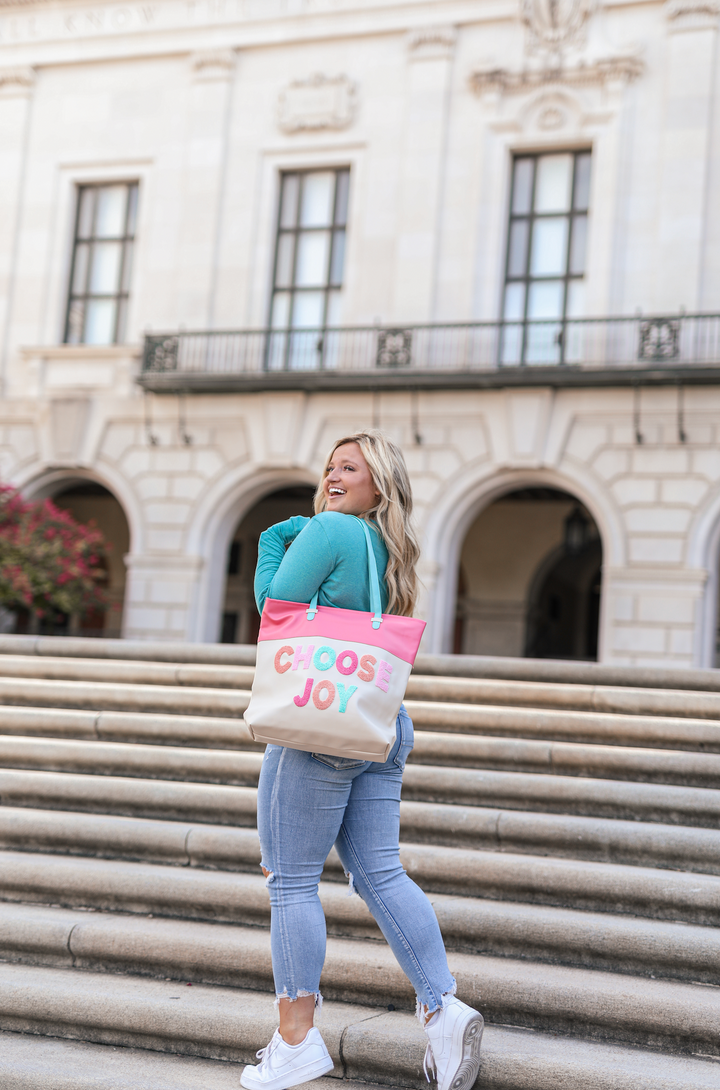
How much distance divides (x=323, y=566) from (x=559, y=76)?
14.8 metres

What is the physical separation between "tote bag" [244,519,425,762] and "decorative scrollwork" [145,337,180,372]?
47.0 ft

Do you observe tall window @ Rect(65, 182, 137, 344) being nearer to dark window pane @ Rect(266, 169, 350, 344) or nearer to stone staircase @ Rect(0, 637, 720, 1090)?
dark window pane @ Rect(266, 169, 350, 344)

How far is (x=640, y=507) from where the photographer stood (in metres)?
14.5

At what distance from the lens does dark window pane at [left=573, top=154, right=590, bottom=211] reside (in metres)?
15.8

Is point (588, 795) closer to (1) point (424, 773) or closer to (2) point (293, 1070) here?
(1) point (424, 773)

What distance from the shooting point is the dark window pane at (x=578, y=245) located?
15.8m

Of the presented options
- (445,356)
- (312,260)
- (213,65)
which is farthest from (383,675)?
(213,65)

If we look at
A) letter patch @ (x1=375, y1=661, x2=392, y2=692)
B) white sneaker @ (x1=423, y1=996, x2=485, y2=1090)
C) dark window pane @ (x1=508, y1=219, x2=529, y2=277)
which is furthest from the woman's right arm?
dark window pane @ (x1=508, y1=219, x2=529, y2=277)

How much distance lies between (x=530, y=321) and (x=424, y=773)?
37.0 ft

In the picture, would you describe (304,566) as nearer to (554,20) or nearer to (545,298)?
(545,298)

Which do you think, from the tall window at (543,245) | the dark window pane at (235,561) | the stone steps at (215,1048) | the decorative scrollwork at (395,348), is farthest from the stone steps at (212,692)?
the dark window pane at (235,561)

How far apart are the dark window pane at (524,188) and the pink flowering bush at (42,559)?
809 cm

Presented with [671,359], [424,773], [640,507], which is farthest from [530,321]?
[424,773]

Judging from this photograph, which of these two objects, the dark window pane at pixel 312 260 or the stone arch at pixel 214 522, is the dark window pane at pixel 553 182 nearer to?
the dark window pane at pixel 312 260
